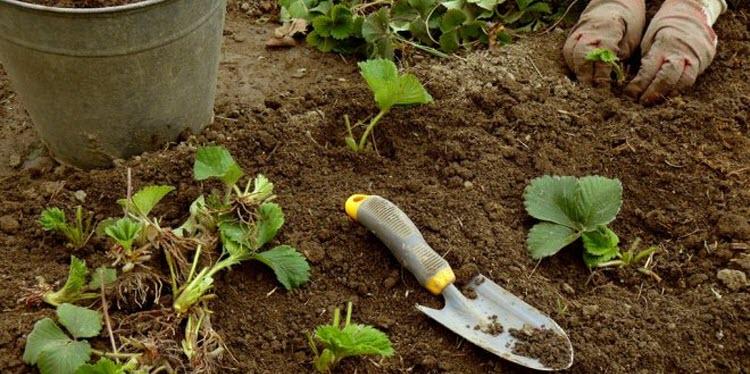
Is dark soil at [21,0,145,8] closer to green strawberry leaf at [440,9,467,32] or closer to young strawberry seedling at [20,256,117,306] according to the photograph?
young strawberry seedling at [20,256,117,306]

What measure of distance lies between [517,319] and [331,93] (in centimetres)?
101

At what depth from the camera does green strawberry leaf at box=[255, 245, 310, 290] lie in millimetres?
1925

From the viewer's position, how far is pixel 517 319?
187 cm

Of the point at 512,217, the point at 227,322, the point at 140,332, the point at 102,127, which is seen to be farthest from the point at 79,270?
the point at 512,217

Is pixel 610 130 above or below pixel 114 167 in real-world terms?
above


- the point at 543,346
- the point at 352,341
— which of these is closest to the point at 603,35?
the point at 543,346

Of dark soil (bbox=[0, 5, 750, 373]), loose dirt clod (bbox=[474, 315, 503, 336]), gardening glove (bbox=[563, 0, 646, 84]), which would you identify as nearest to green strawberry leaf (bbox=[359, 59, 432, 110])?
dark soil (bbox=[0, 5, 750, 373])

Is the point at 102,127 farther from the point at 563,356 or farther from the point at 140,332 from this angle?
the point at 563,356

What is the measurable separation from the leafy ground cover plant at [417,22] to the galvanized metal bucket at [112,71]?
578 millimetres

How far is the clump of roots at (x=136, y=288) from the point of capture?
1.82 metres

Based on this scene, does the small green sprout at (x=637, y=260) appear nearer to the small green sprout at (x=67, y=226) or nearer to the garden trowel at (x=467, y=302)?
the garden trowel at (x=467, y=302)

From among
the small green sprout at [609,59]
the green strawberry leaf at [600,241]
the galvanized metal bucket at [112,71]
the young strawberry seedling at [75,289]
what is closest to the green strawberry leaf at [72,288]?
the young strawberry seedling at [75,289]

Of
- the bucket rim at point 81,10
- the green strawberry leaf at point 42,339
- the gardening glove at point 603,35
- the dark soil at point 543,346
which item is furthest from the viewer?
the gardening glove at point 603,35

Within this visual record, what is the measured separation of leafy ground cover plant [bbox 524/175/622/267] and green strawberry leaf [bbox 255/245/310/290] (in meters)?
0.56
